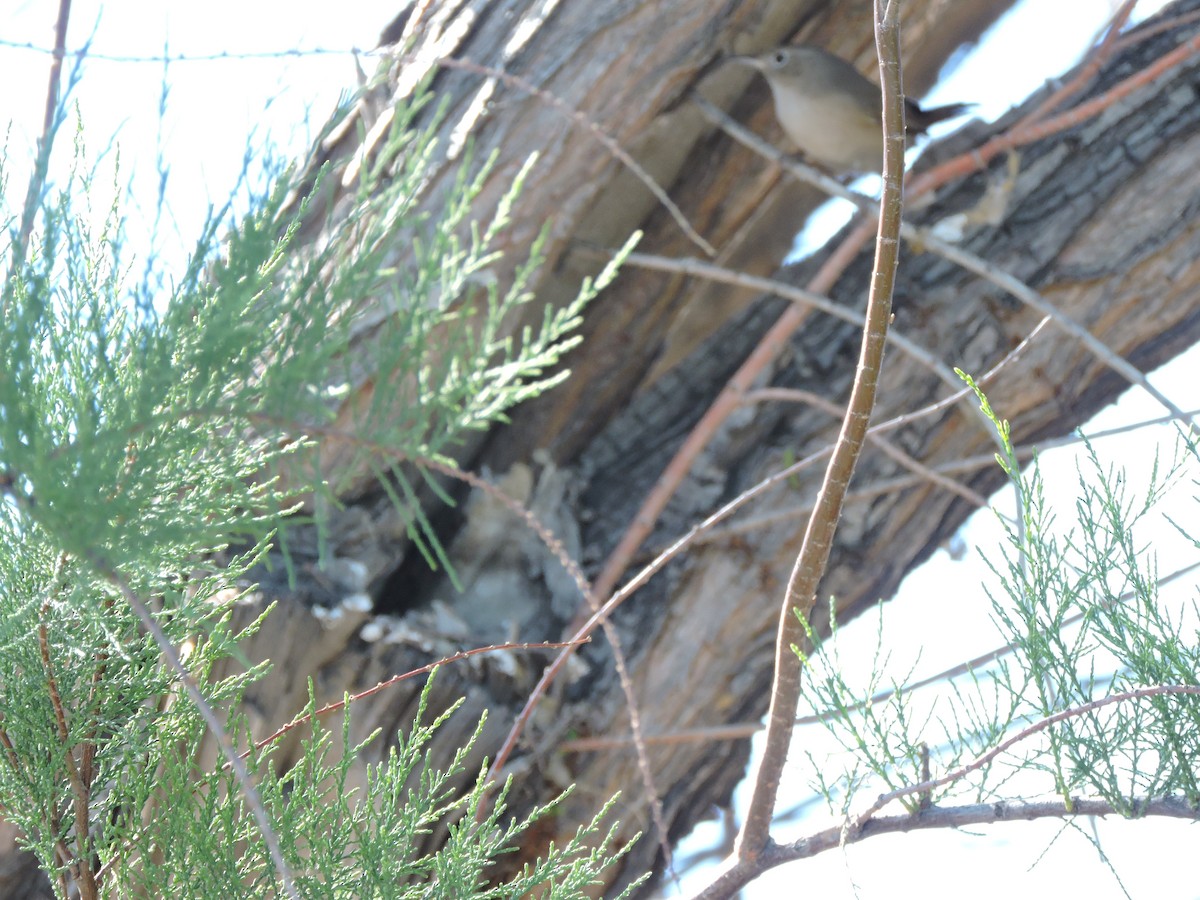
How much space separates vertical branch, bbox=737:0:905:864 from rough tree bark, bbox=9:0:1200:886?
2.47 feet

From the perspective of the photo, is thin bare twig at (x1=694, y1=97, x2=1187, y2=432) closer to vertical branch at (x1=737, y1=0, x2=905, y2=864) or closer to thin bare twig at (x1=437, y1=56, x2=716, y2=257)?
thin bare twig at (x1=437, y1=56, x2=716, y2=257)

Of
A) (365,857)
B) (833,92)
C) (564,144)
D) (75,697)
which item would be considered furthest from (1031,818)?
(833,92)

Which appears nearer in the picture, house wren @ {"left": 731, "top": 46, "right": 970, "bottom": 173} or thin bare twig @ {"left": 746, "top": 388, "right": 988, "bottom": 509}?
thin bare twig @ {"left": 746, "top": 388, "right": 988, "bottom": 509}

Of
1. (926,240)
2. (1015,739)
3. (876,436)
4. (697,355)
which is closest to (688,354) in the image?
(697,355)

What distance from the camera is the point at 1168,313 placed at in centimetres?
213

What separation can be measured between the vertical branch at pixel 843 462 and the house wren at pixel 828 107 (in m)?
1.07

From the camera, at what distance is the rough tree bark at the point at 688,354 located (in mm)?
1924

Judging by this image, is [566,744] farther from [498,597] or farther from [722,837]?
[722,837]

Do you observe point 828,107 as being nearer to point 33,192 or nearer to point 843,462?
point 843,462

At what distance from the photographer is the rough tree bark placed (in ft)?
6.31

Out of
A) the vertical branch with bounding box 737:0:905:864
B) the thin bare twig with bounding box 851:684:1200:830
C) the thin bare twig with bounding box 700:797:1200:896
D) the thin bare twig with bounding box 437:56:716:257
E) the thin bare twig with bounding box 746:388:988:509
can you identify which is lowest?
the thin bare twig with bounding box 700:797:1200:896

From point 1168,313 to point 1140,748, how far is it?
132 cm

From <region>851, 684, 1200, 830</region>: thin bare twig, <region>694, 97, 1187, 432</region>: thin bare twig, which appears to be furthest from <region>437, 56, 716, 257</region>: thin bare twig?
<region>851, 684, 1200, 830</region>: thin bare twig

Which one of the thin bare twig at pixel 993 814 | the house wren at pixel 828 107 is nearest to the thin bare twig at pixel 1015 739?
the thin bare twig at pixel 993 814
